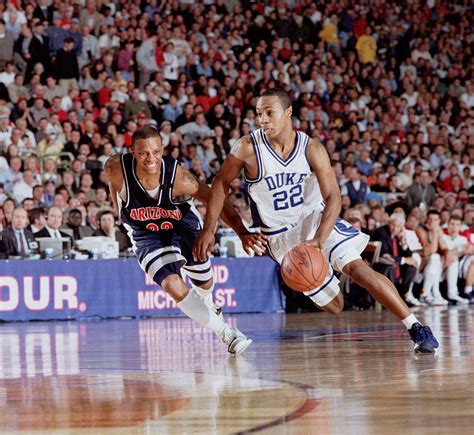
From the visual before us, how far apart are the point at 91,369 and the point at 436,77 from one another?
51.5 ft

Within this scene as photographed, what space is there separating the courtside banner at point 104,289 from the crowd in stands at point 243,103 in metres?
0.46

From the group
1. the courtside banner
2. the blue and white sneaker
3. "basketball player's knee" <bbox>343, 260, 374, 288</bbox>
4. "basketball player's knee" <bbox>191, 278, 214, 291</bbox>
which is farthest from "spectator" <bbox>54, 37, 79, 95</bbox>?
the blue and white sneaker

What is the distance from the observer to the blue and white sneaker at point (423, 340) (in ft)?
19.6

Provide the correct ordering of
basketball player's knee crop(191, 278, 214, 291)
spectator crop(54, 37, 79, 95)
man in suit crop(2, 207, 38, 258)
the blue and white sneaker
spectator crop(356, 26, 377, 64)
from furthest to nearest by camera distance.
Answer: spectator crop(356, 26, 377, 64), spectator crop(54, 37, 79, 95), man in suit crop(2, 207, 38, 258), basketball player's knee crop(191, 278, 214, 291), the blue and white sneaker

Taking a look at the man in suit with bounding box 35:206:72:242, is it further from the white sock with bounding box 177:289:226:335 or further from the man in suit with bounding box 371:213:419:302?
the white sock with bounding box 177:289:226:335

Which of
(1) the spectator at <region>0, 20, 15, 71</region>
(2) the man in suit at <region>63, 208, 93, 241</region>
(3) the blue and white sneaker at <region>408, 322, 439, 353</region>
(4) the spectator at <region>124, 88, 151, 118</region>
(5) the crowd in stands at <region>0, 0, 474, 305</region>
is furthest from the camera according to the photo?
(4) the spectator at <region>124, 88, 151, 118</region>

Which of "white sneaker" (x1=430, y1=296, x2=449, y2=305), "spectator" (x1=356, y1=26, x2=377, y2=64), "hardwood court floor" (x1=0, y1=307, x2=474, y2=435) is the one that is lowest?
"white sneaker" (x1=430, y1=296, x2=449, y2=305)

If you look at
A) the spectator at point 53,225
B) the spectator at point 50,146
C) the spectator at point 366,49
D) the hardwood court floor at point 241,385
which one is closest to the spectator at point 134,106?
the spectator at point 50,146

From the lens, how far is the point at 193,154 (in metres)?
15.1

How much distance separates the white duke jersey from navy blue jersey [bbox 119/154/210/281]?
50 cm

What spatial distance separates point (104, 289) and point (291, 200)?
19.0 feet

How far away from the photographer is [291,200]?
659 cm

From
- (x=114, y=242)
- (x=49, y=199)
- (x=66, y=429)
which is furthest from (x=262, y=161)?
(x=49, y=199)

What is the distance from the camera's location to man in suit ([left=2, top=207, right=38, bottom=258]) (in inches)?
458
